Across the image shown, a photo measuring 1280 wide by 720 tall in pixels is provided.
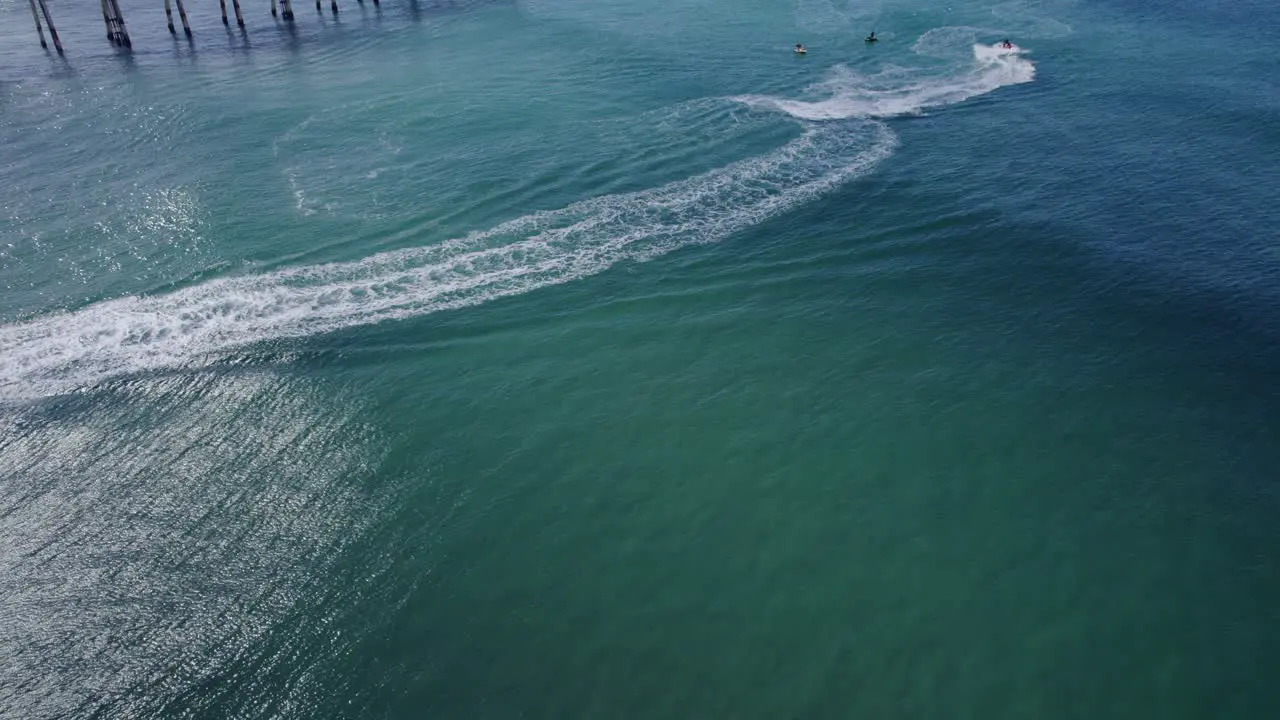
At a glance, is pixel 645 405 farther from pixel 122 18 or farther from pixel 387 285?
pixel 122 18

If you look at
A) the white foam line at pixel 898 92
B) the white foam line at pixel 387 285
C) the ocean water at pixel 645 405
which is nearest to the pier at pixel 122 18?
the ocean water at pixel 645 405

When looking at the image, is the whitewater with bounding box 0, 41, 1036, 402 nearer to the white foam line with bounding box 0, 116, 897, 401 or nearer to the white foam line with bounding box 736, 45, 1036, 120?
the white foam line with bounding box 0, 116, 897, 401

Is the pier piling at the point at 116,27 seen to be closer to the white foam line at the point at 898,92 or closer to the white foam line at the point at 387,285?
the white foam line at the point at 387,285

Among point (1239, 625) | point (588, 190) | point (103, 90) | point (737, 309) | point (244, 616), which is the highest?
point (103, 90)

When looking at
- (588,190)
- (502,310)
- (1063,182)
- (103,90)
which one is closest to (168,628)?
(502,310)

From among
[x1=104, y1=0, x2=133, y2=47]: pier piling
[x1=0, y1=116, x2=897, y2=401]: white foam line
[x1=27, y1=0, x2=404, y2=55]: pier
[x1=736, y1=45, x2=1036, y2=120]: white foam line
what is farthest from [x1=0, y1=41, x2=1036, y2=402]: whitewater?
[x1=27, y1=0, x2=404, y2=55]: pier

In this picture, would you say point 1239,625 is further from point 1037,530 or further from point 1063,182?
point 1063,182
